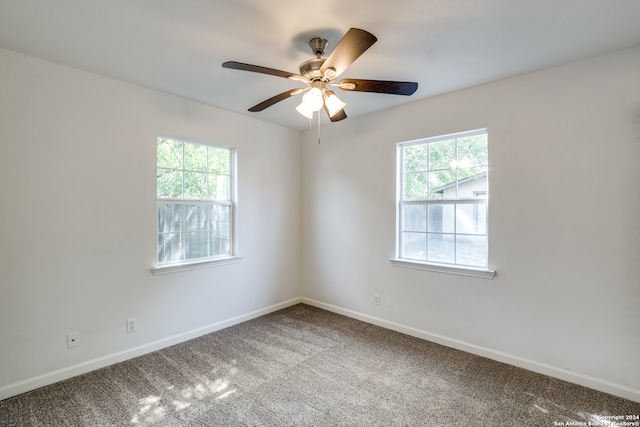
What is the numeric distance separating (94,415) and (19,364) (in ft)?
2.54

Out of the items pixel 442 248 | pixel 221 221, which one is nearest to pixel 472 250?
pixel 442 248

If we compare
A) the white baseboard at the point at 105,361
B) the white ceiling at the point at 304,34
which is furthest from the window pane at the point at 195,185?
the white baseboard at the point at 105,361

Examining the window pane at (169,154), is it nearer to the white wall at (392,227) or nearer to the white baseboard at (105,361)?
the white wall at (392,227)

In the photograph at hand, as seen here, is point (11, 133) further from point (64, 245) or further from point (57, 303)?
point (57, 303)

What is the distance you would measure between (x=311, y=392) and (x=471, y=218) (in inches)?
80.7

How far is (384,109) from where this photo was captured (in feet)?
11.1

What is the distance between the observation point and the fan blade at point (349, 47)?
151 cm

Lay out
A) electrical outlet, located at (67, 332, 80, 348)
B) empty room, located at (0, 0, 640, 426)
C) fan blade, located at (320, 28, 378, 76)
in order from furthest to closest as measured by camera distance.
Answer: electrical outlet, located at (67, 332, 80, 348), empty room, located at (0, 0, 640, 426), fan blade, located at (320, 28, 378, 76)

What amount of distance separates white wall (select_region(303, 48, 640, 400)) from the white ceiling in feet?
0.93

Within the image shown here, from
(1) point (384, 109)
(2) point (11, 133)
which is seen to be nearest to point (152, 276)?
(2) point (11, 133)

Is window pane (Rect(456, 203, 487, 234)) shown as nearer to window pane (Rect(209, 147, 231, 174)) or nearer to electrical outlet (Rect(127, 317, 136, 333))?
window pane (Rect(209, 147, 231, 174))

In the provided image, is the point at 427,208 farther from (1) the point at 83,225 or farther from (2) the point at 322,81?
(1) the point at 83,225

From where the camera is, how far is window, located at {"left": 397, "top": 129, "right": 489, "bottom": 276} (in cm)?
286


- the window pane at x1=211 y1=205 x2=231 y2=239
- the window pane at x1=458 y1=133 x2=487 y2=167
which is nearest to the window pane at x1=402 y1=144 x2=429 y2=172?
the window pane at x1=458 y1=133 x2=487 y2=167
